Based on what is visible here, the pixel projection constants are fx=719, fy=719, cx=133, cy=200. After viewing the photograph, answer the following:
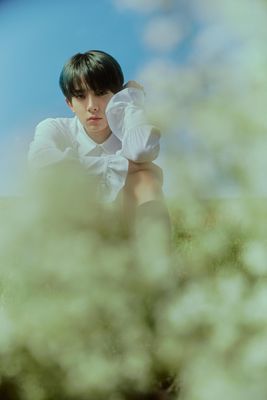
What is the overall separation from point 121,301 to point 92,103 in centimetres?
23

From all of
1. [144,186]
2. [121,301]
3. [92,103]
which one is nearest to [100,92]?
[92,103]

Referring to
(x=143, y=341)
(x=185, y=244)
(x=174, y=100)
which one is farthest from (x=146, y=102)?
(x=143, y=341)

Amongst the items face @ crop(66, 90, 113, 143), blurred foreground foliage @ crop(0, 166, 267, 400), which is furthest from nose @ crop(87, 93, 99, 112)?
blurred foreground foliage @ crop(0, 166, 267, 400)

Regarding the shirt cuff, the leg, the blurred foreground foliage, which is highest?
the shirt cuff

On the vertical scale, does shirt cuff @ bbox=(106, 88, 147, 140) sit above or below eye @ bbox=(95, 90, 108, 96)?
below

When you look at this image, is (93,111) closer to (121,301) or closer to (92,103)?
(92,103)

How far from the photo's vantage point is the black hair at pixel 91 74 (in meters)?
0.83

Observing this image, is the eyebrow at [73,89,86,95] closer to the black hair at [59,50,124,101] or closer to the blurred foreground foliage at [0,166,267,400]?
the black hair at [59,50,124,101]

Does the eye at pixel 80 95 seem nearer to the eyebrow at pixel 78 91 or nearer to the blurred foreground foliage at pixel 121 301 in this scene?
the eyebrow at pixel 78 91

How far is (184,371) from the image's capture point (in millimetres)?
771

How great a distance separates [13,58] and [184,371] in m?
0.41

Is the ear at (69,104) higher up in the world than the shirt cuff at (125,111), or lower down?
higher up

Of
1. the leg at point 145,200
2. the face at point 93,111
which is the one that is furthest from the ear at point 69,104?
the leg at point 145,200

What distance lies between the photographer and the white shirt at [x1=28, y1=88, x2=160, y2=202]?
2.68 ft
